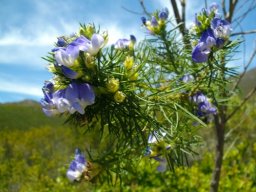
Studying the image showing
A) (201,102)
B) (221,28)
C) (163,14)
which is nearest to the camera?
(221,28)

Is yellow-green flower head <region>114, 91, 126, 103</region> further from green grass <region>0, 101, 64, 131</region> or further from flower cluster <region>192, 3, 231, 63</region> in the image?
green grass <region>0, 101, 64, 131</region>

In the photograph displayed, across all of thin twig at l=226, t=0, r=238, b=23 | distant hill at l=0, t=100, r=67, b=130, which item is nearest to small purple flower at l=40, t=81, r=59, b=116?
thin twig at l=226, t=0, r=238, b=23

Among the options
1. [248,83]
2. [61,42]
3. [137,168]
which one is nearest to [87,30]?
[61,42]

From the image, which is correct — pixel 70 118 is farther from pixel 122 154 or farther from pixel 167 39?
pixel 167 39

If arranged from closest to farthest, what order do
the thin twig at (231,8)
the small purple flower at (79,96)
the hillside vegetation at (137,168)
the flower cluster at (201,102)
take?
the small purple flower at (79,96) < the flower cluster at (201,102) < the thin twig at (231,8) < the hillside vegetation at (137,168)

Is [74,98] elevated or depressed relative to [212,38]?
depressed

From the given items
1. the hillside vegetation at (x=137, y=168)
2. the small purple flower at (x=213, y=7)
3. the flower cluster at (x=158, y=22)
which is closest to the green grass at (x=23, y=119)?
the hillside vegetation at (x=137, y=168)

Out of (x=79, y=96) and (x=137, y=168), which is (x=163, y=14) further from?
(x=137, y=168)

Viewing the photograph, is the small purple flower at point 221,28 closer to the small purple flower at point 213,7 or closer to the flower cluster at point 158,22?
the small purple flower at point 213,7

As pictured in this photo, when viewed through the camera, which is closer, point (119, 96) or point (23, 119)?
point (119, 96)

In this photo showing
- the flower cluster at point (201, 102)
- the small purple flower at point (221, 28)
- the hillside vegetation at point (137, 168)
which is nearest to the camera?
the small purple flower at point (221, 28)

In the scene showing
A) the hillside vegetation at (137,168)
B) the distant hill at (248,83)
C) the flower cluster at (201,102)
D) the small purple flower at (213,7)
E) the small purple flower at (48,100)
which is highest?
the small purple flower at (213,7)

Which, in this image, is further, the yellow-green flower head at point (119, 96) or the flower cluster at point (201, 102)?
the flower cluster at point (201, 102)
